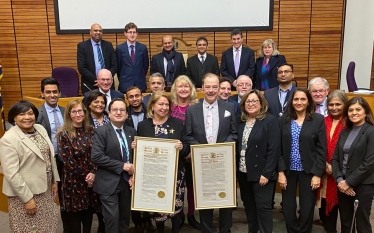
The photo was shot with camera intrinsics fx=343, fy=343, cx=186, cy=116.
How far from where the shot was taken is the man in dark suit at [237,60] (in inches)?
205

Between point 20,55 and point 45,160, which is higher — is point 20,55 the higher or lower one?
the higher one

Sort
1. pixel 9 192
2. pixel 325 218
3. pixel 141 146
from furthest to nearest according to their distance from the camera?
pixel 325 218 < pixel 141 146 < pixel 9 192

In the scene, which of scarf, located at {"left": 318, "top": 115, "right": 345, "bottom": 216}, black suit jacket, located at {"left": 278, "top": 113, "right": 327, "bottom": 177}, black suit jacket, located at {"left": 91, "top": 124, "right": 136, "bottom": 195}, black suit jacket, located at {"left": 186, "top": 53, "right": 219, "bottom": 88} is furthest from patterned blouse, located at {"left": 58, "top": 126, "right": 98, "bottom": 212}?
black suit jacket, located at {"left": 186, "top": 53, "right": 219, "bottom": 88}

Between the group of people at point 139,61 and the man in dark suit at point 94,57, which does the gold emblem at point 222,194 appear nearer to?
the group of people at point 139,61

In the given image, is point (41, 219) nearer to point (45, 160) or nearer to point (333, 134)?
point (45, 160)

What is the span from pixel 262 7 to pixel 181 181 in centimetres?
502

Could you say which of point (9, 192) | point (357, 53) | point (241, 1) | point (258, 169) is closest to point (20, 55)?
point (241, 1)

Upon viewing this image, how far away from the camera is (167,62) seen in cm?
515

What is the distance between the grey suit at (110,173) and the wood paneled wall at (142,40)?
4401 mm

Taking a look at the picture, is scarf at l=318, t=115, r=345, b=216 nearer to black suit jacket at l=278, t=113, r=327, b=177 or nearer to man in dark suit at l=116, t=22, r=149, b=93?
black suit jacket at l=278, t=113, r=327, b=177

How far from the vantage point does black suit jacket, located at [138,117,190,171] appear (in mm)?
3018

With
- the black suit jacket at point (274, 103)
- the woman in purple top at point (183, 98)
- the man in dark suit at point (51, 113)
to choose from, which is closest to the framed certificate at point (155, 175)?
the woman in purple top at point (183, 98)

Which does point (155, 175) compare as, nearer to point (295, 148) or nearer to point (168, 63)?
point (295, 148)

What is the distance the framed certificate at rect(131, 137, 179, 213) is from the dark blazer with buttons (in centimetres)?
66
